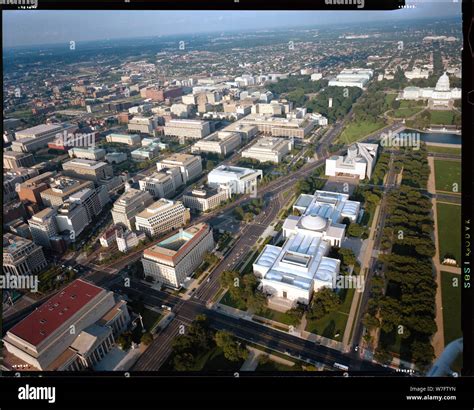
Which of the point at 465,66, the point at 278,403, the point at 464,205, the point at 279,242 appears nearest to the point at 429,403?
the point at 278,403

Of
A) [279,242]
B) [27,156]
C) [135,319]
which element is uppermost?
[27,156]

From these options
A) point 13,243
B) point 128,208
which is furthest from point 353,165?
point 13,243

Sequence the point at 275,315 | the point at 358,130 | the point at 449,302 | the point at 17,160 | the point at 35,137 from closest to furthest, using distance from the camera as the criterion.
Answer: the point at 449,302 → the point at 275,315 → the point at 17,160 → the point at 35,137 → the point at 358,130

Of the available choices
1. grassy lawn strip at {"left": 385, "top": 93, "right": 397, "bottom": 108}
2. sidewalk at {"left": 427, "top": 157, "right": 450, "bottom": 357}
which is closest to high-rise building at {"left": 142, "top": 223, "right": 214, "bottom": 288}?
sidewalk at {"left": 427, "top": 157, "right": 450, "bottom": 357}

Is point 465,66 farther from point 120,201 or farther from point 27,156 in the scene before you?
point 27,156

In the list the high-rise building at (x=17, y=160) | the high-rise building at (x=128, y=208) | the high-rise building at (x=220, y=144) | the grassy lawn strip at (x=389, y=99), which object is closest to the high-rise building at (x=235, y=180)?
the high-rise building at (x=128, y=208)
